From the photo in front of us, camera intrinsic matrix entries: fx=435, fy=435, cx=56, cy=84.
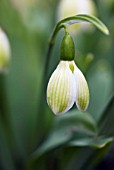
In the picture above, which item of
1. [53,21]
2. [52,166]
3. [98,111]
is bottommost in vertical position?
[52,166]

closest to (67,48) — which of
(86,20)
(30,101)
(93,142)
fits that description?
(86,20)

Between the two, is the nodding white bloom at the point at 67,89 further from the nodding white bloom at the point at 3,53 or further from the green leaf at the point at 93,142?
the nodding white bloom at the point at 3,53

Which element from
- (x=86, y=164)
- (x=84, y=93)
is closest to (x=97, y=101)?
(x=86, y=164)

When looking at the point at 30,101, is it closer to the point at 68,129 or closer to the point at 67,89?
the point at 68,129

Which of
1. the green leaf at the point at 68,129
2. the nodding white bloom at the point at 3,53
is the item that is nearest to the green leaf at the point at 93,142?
the green leaf at the point at 68,129

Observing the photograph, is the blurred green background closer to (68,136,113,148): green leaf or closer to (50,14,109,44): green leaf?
(68,136,113,148): green leaf

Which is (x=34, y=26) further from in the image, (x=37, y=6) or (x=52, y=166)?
(x=52, y=166)

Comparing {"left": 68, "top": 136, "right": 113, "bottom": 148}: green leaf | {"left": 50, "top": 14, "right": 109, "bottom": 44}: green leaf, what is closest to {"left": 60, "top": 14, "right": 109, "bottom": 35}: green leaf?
{"left": 50, "top": 14, "right": 109, "bottom": 44}: green leaf
